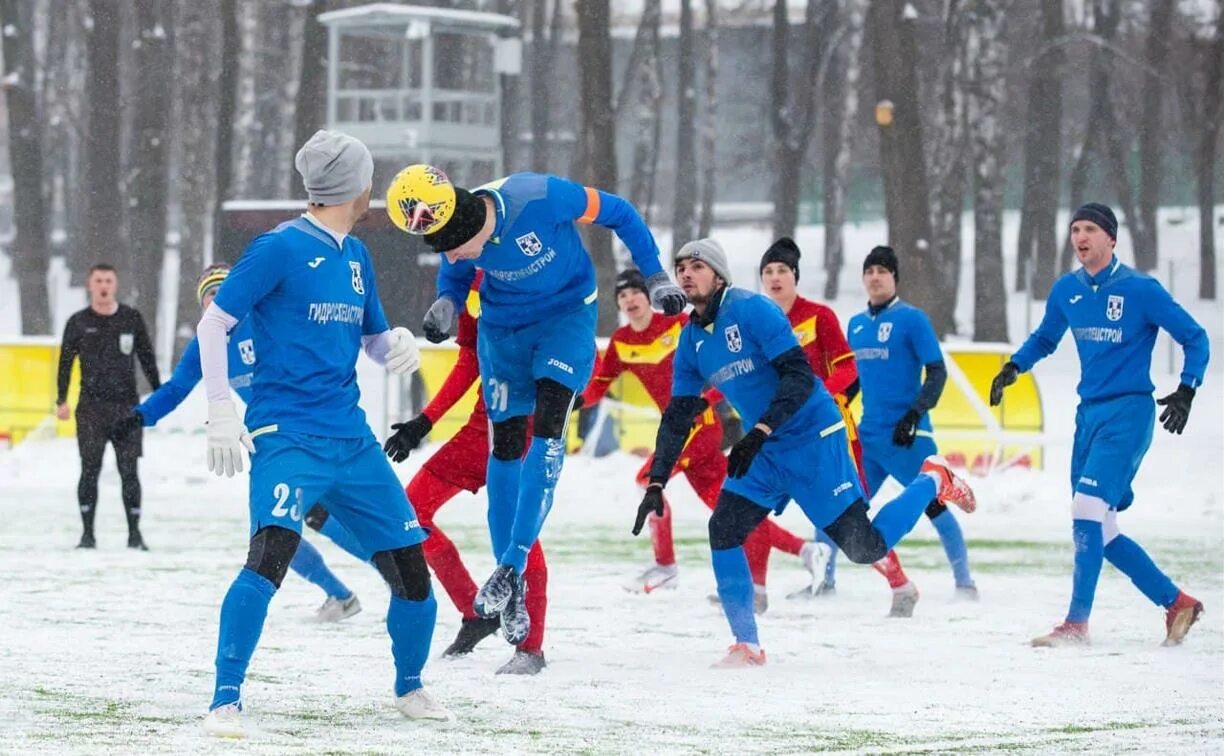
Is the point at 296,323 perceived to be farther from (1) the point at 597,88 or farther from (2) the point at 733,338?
(1) the point at 597,88

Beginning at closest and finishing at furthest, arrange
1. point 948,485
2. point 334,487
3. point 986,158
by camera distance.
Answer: point 334,487 → point 948,485 → point 986,158

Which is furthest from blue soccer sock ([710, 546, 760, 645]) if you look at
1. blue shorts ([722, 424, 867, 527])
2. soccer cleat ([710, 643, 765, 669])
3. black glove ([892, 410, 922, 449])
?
black glove ([892, 410, 922, 449])

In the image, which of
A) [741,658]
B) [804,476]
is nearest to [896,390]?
[804,476]

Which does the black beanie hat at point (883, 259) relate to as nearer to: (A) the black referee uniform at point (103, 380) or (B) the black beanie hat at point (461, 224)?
(B) the black beanie hat at point (461, 224)

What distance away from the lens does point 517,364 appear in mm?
8320

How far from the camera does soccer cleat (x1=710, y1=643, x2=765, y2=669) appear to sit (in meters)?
8.52

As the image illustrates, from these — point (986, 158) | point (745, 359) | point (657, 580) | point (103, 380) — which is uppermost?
point (986, 158)

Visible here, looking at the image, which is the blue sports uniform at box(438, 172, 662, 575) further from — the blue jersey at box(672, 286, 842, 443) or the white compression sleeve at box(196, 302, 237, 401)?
the white compression sleeve at box(196, 302, 237, 401)

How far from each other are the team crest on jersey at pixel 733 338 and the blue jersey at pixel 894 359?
2745 mm

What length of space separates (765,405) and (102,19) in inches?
872

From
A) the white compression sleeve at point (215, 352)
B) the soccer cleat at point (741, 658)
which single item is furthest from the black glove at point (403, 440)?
the soccer cleat at point (741, 658)

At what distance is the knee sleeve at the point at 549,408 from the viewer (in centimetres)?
816

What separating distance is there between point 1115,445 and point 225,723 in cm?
472

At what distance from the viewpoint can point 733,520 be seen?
8.70m
